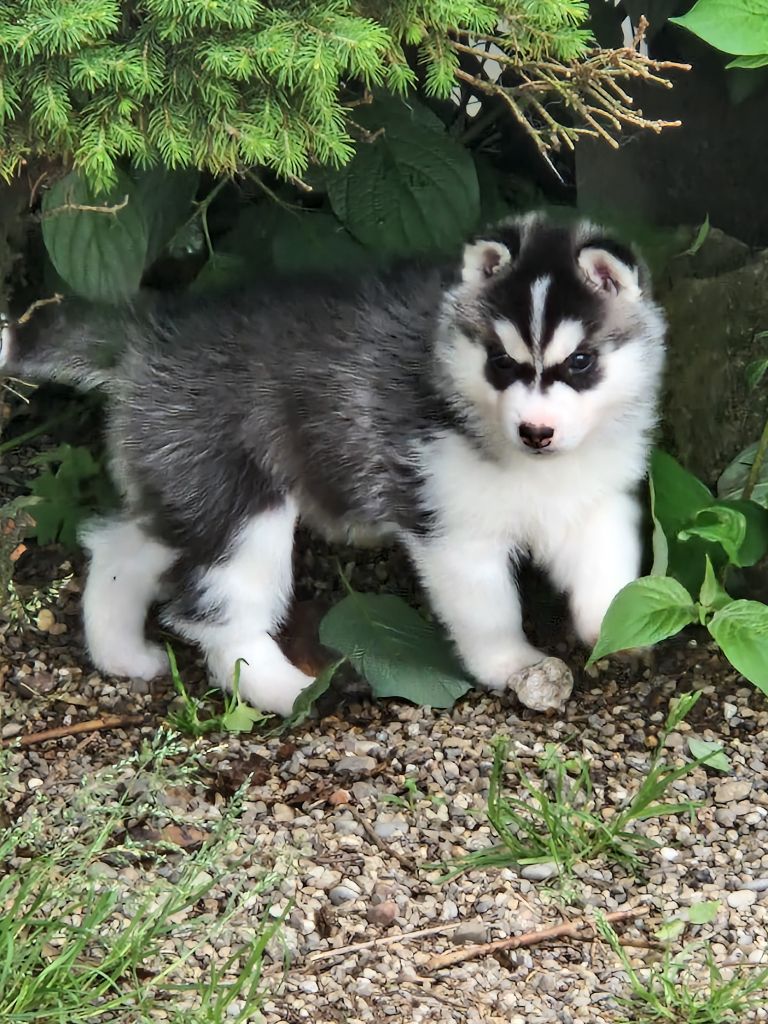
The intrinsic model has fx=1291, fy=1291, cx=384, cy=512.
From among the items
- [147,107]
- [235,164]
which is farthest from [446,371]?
[147,107]

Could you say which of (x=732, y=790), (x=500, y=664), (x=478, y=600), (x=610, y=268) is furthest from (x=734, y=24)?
(x=732, y=790)

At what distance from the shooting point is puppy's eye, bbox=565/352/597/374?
2535 mm

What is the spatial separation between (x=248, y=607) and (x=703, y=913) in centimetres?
119

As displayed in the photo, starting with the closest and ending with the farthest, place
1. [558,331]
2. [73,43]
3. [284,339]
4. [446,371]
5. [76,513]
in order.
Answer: [73,43]
[558,331]
[446,371]
[284,339]
[76,513]

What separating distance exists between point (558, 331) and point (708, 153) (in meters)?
1.16

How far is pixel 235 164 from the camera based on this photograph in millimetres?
2172

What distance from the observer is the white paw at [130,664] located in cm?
309

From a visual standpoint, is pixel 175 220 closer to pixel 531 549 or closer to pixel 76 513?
pixel 76 513

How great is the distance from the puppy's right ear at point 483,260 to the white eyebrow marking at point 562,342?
0.63 ft

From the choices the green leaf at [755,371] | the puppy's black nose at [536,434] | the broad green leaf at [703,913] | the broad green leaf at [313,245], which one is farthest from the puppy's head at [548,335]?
the broad green leaf at [703,913]

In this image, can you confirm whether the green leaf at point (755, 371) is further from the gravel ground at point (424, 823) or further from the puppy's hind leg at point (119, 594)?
the puppy's hind leg at point (119, 594)

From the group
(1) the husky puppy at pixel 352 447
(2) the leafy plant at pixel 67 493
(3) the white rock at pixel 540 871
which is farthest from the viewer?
(2) the leafy plant at pixel 67 493

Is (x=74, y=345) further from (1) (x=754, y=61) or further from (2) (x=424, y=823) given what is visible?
(1) (x=754, y=61)

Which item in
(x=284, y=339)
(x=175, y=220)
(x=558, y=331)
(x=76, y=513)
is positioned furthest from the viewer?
(x=76, y=513)
